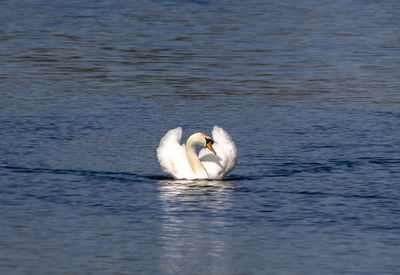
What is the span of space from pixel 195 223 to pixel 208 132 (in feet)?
23.5

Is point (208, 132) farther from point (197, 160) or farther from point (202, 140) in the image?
Result: point (197, 160)

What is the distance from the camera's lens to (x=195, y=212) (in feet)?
49.2

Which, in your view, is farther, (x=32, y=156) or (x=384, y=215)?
(x=32, y=156)

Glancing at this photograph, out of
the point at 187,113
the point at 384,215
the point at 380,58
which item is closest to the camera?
the point at 384,215

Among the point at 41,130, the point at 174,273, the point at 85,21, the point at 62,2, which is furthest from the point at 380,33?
the point at 174,273

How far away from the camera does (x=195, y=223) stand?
14328 mm

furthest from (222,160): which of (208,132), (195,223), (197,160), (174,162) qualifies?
(208,132)

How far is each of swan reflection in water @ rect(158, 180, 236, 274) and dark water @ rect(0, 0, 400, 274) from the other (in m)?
0.04

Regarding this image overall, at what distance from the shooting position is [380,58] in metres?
32.4

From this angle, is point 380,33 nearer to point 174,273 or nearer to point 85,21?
point 85,21

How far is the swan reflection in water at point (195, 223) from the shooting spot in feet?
41.2

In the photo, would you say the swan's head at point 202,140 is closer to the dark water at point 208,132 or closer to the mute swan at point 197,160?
the mute swan at point 197,160

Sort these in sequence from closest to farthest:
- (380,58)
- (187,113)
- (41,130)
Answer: (41,130) < (187,113) < (380,58)

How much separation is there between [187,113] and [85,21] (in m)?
20.6
